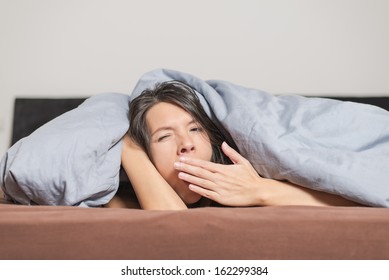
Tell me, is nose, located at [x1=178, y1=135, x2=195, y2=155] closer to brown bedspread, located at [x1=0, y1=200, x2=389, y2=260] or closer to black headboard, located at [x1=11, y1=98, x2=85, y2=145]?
brown bedspread, located at [x1=0, y1=200, x2=389, y2=260]

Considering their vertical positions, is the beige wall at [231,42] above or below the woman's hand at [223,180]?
→ above

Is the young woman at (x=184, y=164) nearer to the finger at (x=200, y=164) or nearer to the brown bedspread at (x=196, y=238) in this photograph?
the finger at (x=200, y=164)

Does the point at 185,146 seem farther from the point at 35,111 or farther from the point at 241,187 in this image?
the point at 35,111

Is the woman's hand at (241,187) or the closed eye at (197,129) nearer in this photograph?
the woman's hand at (241,187)

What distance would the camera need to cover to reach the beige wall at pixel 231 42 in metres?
1.62

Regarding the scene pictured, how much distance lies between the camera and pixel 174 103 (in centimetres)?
110

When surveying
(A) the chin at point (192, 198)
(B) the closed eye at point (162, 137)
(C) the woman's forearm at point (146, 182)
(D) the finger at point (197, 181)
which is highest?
(B) the closed eye at point (162, 137)

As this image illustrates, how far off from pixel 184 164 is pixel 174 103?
0.21m

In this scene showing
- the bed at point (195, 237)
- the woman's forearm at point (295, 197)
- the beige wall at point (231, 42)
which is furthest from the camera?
the beige wall at point (231, 42)

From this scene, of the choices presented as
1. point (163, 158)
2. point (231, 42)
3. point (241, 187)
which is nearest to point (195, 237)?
point (241, 187)

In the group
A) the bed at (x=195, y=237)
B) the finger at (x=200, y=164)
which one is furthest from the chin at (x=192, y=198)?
the bed at (x=195, y=237)

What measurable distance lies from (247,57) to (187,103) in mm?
644

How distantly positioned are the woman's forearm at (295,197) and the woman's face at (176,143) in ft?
0.68
